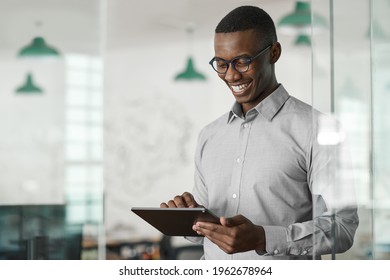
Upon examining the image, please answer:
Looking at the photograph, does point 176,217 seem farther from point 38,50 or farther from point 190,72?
point 190,72

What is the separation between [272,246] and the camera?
87.3 inches

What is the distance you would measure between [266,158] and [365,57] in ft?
1.51

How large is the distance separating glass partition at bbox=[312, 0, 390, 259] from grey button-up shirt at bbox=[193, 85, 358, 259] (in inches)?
1.4

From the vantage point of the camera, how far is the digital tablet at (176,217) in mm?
2115

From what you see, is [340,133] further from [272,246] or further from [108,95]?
[108,95]

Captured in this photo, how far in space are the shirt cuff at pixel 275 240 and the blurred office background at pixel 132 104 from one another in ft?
0.64

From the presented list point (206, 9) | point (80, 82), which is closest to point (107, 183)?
point (206, 9)

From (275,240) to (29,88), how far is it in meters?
1.67

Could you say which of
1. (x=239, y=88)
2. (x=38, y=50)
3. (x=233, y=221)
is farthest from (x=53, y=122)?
(x=233, y=221)

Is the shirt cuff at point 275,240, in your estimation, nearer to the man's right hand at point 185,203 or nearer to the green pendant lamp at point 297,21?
the man's right hand at point 185,203

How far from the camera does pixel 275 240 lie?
7.21ft

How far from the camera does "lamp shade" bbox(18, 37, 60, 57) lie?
327 cm

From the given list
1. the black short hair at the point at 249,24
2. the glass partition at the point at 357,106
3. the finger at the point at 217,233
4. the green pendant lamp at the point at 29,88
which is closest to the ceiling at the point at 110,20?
the green pendant lamp at the point at 29,88

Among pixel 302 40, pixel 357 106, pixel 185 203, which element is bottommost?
pixel 185 203
